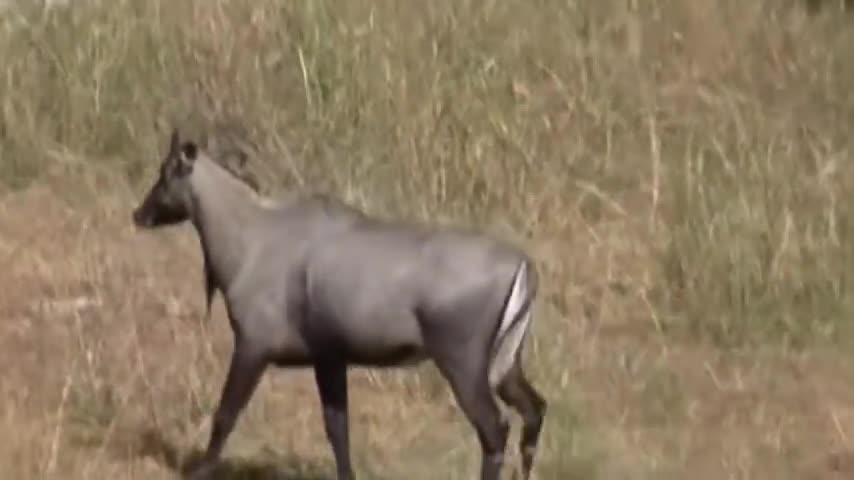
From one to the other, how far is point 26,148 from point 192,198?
1.74 meters

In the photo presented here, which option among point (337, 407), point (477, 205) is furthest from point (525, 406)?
point (477, 205)

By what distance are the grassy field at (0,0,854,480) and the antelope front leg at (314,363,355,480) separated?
0.84 feet

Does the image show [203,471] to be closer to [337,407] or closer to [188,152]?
[337,407]

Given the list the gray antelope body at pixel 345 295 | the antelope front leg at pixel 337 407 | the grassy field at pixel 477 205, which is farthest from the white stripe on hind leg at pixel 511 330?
the grassy field at pixel 477 205

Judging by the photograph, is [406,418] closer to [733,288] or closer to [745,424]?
[745,424]

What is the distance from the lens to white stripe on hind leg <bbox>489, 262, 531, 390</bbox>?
2.66m

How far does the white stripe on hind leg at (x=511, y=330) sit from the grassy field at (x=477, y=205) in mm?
484

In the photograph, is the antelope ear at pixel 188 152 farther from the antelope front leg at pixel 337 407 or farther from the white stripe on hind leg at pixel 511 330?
the white stripe on hind leg at pixel 511 330

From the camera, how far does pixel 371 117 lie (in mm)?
4582

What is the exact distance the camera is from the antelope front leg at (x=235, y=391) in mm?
2803

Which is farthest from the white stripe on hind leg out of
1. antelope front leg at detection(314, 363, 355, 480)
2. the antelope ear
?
the antelope ear

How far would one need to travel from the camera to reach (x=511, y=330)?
270 centimetres

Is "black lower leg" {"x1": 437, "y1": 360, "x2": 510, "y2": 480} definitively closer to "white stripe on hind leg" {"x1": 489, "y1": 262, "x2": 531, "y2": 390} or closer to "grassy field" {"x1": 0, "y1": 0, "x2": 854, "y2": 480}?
"white stripe on hind leg" {"x1": 489, "y1": 262, "x2": 531, "y2": 390}

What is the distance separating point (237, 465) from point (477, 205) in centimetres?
138
